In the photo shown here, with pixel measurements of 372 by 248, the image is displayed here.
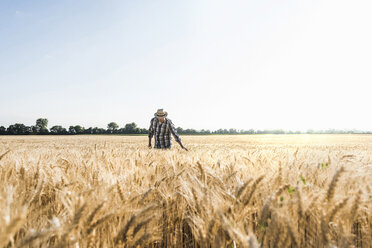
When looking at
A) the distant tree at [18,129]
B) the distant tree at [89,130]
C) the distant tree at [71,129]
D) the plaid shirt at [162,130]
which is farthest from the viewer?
the distant tree at [71,129]

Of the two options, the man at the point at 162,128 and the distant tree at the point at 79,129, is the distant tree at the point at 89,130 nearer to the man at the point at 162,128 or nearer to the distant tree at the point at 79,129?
the distant tree at the point at 79,129

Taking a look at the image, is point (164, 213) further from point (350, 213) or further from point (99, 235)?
point (350, 213)

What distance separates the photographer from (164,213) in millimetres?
1486

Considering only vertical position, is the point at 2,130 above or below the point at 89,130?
below

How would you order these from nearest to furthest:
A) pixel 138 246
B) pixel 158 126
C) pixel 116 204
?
pixel 138 246, pixel 116 204, pixel 158 126

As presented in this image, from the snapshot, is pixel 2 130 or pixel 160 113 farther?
pixel 2 130

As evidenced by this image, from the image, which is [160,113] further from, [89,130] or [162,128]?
[89,130]

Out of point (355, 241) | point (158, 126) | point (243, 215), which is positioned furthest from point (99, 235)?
point (158, 126)

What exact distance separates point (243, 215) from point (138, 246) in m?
0.50

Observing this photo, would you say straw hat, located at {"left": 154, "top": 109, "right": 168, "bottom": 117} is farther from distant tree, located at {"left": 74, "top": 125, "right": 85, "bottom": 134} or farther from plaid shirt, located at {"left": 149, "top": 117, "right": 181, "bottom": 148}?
distant tree, located at {"left": 74, "top": 125, "right": 85, "bottom": 134}

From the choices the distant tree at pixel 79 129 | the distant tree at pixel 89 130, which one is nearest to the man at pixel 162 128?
the distant tree at pixel 89 130

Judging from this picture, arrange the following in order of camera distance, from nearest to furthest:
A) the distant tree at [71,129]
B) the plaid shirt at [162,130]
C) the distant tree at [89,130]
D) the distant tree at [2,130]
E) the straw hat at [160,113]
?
the straw hat at [160,113] < the plaid shirt at [162,130] < the distant tree at [2,130] < the distant tree at [89,130] < the distant tree at [71,129]

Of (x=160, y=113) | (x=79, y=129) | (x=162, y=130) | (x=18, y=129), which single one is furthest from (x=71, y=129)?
(x=160, y=113)

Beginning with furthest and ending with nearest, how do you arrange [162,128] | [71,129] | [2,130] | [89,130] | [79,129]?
[71,129], [79,129], [89,130], [2,130], [162,128]
